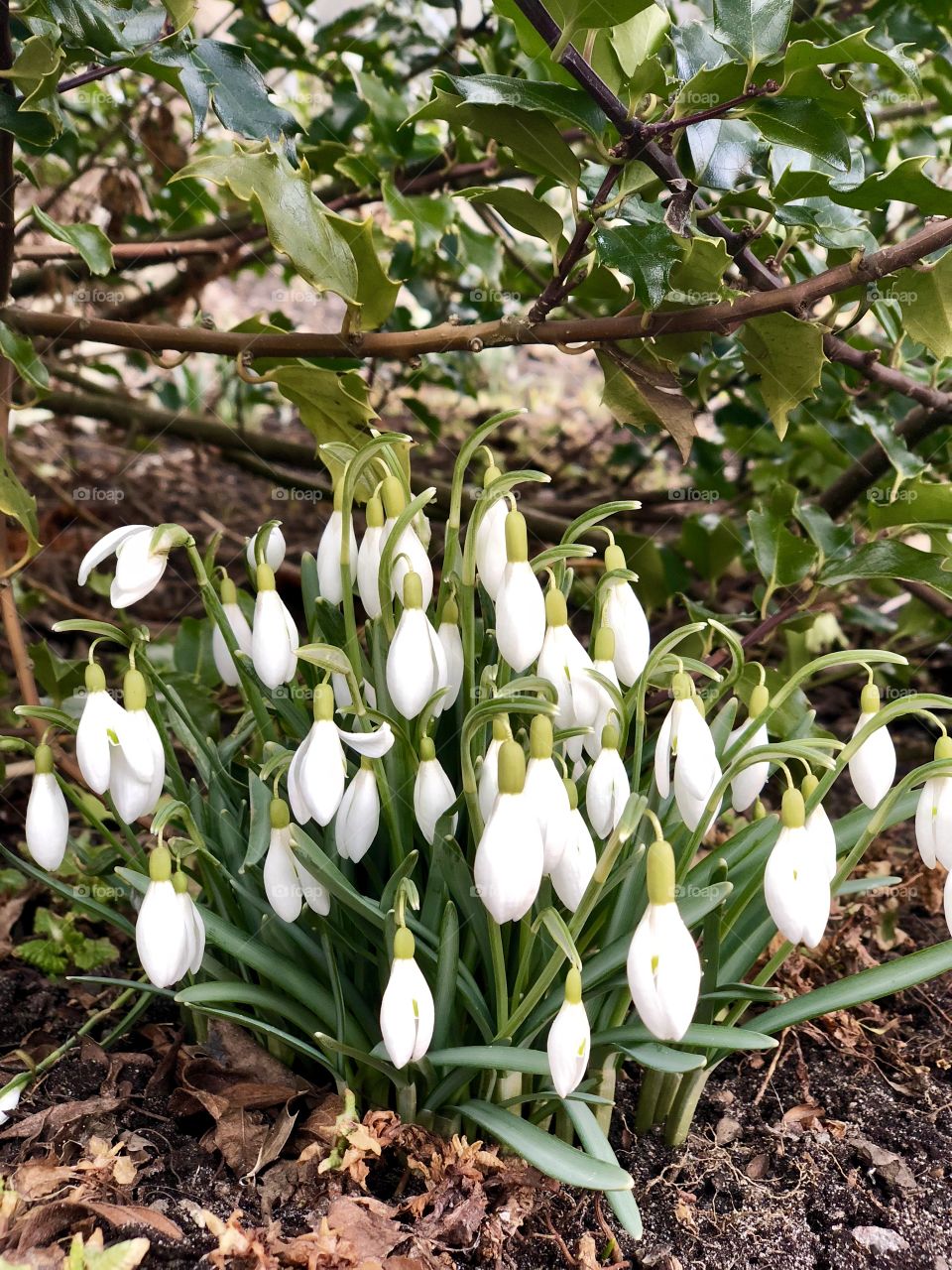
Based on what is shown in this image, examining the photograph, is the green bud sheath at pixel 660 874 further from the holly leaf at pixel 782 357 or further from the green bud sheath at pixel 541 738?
the holly leaf at pixel 782 357

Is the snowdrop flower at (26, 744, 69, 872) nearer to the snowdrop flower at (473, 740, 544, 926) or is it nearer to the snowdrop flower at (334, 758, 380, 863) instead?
the snowdrop flower at (334, 758, 380, 863)

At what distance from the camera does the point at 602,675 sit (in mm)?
1099

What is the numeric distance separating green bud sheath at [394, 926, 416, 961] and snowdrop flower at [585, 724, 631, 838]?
0.21 metres

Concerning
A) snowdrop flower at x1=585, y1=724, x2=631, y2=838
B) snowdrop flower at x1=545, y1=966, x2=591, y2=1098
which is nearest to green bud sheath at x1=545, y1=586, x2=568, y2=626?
snowdrop flower at x1=585, y1=724, x2=631, y2=838

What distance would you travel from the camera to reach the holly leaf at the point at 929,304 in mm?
1314

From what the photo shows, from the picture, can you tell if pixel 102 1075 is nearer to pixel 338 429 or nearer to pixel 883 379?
pixel 338 429

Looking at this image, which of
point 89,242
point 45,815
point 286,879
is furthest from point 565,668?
point 89,242

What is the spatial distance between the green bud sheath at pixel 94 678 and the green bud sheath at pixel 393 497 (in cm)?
32

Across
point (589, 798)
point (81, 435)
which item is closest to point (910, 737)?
point (589, 798)

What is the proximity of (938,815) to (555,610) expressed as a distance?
0.40 meters

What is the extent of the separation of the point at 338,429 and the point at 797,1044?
3.18 feet

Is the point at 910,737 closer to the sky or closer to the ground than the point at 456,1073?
closer to the ground

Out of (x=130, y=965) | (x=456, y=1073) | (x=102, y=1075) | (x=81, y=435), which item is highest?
(x=456, y=1073)

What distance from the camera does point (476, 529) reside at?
→ 1134mm
